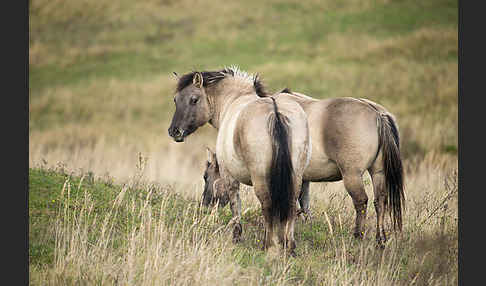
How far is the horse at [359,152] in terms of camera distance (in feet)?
27.2

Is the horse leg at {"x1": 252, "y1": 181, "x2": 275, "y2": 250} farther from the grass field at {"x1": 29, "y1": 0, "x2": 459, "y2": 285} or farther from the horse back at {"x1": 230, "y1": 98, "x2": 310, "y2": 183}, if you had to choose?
the grass field at {"x1": 29, "y1": 0, "x2": 459, "y2": 285}

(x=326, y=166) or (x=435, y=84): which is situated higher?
(x=435, y=84)

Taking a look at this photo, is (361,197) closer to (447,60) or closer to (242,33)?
(447,60)

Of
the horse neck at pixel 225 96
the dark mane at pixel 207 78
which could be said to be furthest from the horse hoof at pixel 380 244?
the dark mane at pixel 207 78

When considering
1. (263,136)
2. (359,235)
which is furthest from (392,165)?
(263,136)

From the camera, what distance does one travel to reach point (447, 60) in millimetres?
32562

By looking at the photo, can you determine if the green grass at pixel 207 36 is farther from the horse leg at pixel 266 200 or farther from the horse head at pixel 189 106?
the horse leg at pixel 266 200

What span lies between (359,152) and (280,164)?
2.16 m

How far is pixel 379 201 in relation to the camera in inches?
339

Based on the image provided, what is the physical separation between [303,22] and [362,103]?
1412 inches

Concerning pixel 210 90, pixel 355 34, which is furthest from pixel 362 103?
pixel 355 34

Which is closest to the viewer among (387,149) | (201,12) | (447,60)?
(387,149)

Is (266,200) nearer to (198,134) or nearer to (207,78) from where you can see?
(207,78)

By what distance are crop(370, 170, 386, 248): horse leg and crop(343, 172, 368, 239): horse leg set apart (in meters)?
0.25
